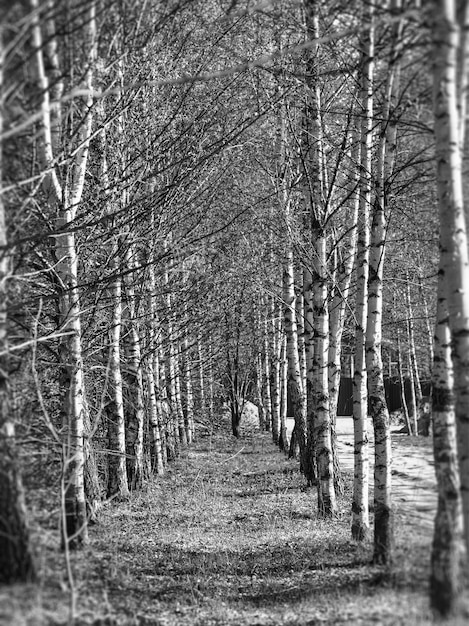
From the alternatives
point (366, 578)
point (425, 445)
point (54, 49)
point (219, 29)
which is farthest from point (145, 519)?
point (219, 29)

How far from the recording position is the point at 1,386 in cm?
571

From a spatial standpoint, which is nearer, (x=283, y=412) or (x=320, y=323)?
(x=320, y=323)

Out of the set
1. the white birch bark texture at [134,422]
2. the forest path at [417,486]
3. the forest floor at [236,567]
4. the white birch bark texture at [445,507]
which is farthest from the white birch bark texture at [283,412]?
the white birch bark texture at [445,507]

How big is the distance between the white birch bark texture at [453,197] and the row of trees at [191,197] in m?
0.02

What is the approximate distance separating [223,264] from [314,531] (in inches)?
354

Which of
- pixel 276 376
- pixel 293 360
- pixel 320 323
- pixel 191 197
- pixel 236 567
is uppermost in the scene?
pixel 191 197

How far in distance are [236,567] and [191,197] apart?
19.0 ft

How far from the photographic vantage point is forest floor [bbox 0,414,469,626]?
5.32 meters

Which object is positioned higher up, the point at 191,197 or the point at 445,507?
the point at 191,197

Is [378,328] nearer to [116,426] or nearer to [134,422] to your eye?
[116,426]

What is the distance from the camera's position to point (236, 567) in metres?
8.32

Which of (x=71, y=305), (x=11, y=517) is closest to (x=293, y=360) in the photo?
(x=71, y=305)

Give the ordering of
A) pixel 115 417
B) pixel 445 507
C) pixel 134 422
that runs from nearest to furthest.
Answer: pixel 445 507 < pixel 115 417 < pixel 134 422

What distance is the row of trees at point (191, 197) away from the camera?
17.2ft
